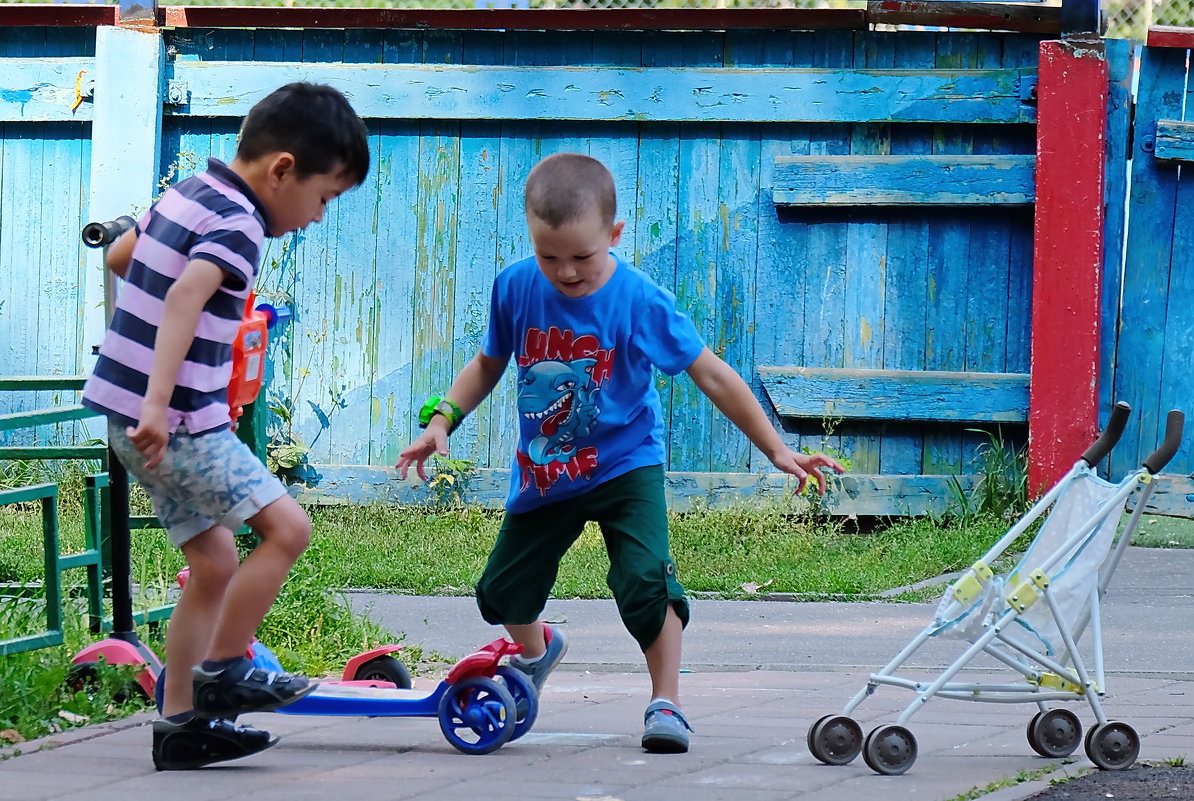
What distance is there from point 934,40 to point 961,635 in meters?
4.43

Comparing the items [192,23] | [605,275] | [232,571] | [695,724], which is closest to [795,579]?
[695,724]

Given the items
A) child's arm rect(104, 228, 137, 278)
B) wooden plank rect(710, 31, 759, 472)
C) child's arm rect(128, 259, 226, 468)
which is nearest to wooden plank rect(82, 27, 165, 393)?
wooden plank rect(710, 31, 759, 472)

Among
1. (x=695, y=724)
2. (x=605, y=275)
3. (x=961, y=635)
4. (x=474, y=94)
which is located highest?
(x=474, y=94)

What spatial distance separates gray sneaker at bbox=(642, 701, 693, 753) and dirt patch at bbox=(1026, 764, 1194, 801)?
807mm

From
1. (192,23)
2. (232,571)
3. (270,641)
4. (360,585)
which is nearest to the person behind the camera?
(232,571)

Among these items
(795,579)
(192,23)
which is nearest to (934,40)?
(795,579)

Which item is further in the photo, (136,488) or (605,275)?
(136,488)

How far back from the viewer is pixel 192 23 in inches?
298

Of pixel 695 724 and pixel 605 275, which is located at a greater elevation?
pixel 605 275

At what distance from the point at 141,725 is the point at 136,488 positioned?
3.85 metres

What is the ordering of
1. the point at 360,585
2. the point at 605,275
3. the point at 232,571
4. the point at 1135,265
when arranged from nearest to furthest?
the point at 232,571, the point at 605,275, the point at 360,585, the point at 1135,265

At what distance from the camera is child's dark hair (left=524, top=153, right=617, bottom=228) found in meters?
3.51

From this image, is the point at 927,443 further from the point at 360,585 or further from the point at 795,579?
the point at 360,585

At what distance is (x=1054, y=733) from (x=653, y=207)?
429cm
